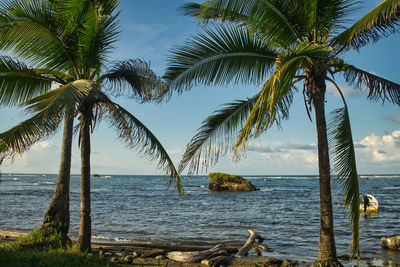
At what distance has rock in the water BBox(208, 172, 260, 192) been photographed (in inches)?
1992

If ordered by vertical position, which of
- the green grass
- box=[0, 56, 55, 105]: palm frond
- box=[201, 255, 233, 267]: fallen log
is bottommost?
box=[201, 255, 233, 267]: fallen log

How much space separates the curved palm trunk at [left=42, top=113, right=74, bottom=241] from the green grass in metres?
0.30

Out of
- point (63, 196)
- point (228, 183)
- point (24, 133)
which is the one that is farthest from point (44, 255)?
point (228, 183)

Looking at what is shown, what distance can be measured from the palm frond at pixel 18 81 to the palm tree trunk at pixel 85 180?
5.35 ft

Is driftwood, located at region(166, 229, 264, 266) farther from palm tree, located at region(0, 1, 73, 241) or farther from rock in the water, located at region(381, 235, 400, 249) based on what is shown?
rock in the water, located at region(381, 235, 400, 249)

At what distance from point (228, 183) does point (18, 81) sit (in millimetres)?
43733

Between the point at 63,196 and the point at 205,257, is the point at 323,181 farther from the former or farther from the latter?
the point at 63,196

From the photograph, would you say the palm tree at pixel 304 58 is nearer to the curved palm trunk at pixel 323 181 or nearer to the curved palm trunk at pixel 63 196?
the curved palm trunk at pixel 323 181

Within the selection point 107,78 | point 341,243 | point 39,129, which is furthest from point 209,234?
point 39,129

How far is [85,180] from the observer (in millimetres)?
9016

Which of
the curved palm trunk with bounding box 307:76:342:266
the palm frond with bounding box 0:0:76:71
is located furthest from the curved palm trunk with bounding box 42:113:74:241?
the curved palm trunk with bounding box 307:76:342:266

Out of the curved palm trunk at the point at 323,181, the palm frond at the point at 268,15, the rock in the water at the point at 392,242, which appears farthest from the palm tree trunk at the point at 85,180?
the rock in the water at the point at 392,242

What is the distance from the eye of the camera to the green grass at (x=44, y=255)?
736 cm

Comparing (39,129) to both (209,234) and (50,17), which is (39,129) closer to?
(50,17)
